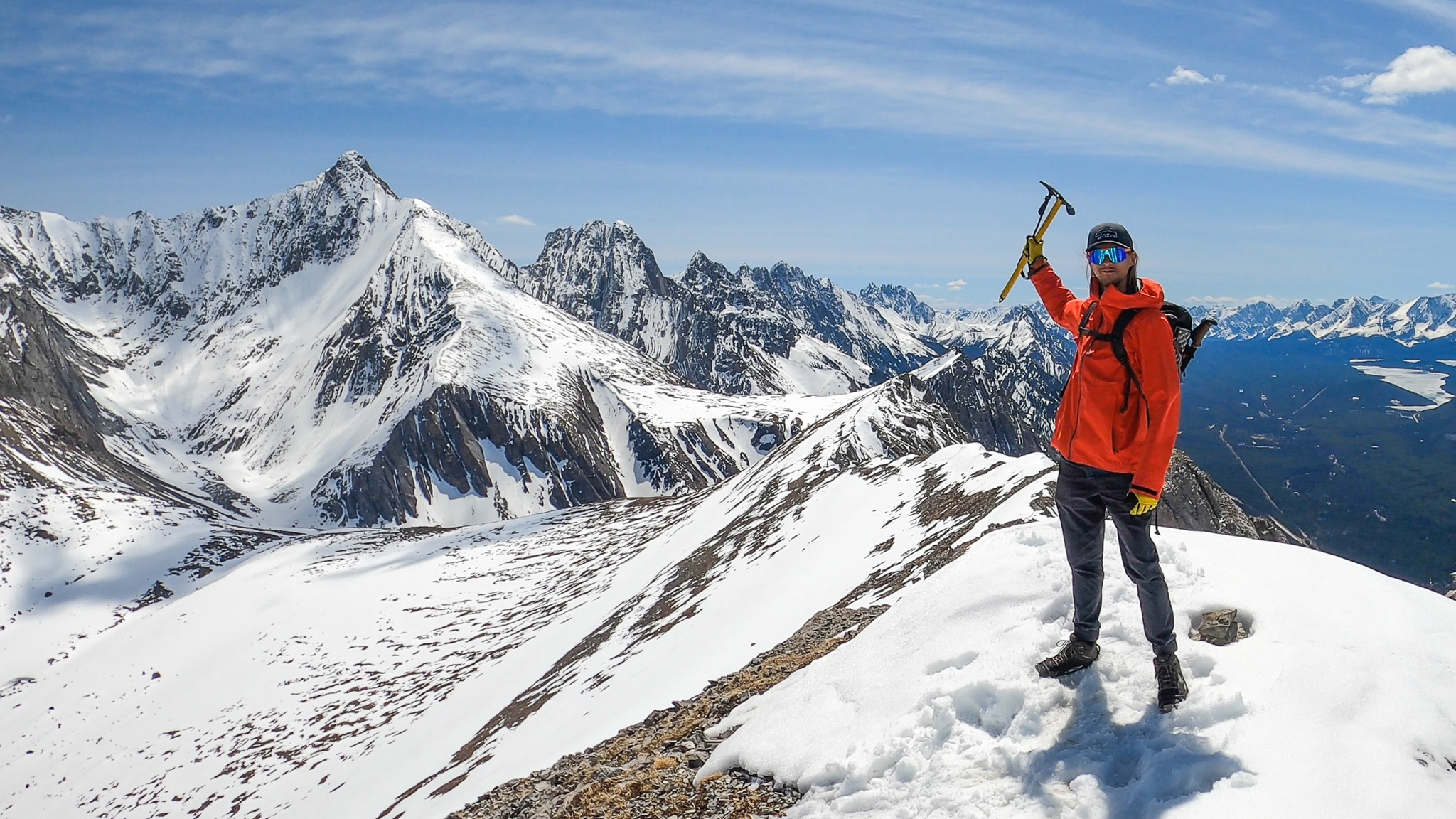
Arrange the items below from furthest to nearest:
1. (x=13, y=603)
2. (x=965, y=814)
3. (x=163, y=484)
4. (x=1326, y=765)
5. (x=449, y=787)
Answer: (x=163, y=484), (x=13, y=603), (x=449, y=787), (x=965, y=814), (x=1326, y=765)

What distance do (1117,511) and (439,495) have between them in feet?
594

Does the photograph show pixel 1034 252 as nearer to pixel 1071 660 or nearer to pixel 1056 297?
pixel 1056 297

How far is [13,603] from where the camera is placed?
85.8 meters

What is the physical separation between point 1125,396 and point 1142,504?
1.09 metres

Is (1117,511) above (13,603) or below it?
above

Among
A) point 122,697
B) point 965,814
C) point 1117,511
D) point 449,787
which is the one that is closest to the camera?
point 965,814

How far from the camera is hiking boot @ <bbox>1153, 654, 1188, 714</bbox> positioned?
265 inches

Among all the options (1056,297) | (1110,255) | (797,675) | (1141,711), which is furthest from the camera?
(797,675)

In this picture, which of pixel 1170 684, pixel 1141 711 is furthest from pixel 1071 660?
pixel 1170 684

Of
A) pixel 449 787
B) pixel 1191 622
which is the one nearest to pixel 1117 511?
pixel 1191 622

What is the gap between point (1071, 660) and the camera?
7.46 meters

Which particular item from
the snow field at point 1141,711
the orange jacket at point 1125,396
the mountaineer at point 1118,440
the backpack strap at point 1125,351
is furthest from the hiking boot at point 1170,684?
the backpack strap at point 1125,351

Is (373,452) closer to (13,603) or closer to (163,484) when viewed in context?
(163,484)

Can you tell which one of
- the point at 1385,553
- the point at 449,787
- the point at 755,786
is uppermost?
the point at 755,786
